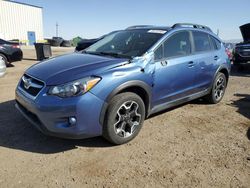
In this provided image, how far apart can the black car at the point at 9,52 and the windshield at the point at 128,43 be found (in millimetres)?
7552

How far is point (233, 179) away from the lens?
2.95 meters

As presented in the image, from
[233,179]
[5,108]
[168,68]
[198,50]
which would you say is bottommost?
[233,179]

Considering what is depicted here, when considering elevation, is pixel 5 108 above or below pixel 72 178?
above

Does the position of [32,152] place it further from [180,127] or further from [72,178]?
[180,127]

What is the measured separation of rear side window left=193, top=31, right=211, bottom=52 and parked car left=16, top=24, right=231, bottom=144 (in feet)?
0.08

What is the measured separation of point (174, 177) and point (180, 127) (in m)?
1.58

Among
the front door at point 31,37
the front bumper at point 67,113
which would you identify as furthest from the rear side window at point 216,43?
the front door at point 31,37

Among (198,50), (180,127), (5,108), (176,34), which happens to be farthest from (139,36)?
(5,108)

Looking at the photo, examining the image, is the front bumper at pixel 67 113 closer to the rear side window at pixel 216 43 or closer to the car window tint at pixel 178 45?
the car window tint at pixel 178 45

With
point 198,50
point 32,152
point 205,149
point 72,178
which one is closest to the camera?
point 72,178

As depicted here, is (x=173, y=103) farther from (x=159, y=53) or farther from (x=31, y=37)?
(x=31, y=37)

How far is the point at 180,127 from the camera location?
14.5 ft

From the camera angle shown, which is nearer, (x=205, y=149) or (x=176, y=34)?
(x=205, y=149)

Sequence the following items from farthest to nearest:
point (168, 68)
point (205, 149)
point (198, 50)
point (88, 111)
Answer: point (198, 50) < point (168, 68) < point (205, 149) < point (88, 111)
